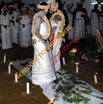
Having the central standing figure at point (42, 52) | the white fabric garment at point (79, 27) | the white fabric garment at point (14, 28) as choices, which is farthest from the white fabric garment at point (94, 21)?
the central standing figure at point (42, 52)

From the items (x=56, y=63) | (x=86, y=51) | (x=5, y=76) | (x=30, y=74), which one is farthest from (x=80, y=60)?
(x=5, y=76)

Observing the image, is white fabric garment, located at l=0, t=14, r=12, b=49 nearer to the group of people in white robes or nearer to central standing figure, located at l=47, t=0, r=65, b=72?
the group of people in white robes

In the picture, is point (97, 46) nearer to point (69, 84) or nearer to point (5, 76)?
point (69, 84)

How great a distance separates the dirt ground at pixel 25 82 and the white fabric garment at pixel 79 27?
1.62 metres

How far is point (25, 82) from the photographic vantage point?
6547mm

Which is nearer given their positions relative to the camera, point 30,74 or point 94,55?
point 30,74

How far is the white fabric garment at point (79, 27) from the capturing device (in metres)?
10.2

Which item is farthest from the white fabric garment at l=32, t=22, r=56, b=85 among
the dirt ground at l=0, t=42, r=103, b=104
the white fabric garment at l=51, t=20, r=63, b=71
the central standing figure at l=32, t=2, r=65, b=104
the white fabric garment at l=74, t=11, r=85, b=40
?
the white fabric garment at l=74, t=11, r=85, b=40

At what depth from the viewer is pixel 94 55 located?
8188 millimetres

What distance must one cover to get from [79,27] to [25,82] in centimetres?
441

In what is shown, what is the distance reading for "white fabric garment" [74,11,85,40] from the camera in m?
10.2

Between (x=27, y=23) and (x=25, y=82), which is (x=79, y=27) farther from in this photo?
(x=25, y=82)

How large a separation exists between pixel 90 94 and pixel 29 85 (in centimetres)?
145

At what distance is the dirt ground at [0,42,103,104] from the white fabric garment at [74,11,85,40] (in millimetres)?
1619
